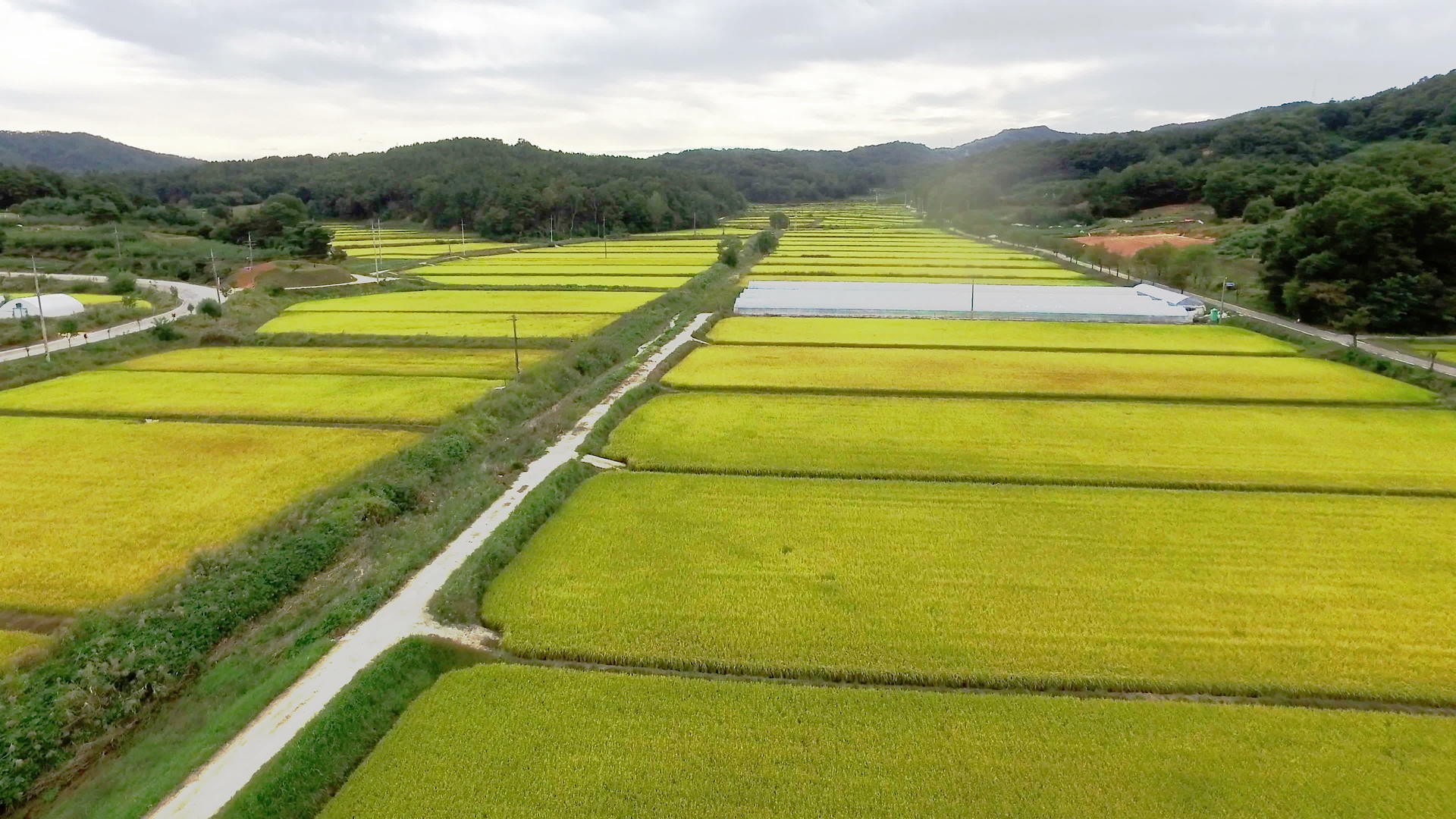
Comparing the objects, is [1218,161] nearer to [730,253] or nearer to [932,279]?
[932,279]

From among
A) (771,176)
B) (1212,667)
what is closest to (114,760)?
(1212,667)

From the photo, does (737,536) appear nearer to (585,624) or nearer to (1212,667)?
(585,624)

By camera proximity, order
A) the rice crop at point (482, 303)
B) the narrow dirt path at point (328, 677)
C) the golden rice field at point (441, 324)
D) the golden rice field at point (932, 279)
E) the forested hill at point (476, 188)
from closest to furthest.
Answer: the narrow dirt path at point (328, 677)
the golden rice field at point (441, 324)
the rice crop at point (482, 303)
the golden rice field at point (932, 279)
the forested hill at point (476, 188)

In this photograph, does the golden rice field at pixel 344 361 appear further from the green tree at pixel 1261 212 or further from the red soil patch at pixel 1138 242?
the green tree at pixel 1261 212

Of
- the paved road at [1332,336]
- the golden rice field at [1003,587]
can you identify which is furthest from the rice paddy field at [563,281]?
the golden rice field at [1003,587]

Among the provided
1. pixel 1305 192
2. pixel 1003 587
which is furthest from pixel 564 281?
pixel 1305 192

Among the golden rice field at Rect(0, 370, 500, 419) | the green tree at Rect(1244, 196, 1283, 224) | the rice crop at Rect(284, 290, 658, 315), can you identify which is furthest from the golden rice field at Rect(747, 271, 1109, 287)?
the golden rice field at Rect(0, 370, 500, 419)
